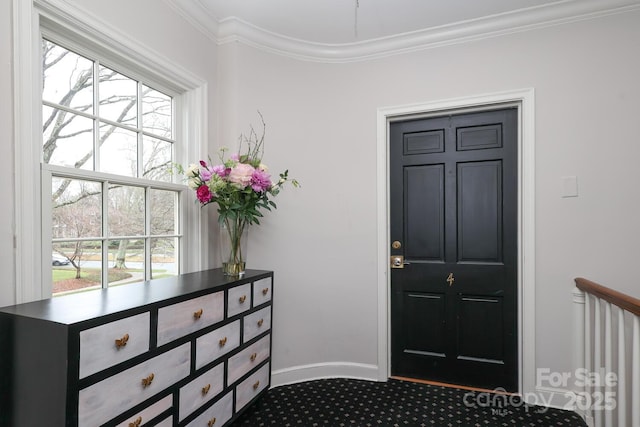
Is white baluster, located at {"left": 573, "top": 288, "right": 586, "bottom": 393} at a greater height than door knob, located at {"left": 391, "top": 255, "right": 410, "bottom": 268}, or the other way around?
door knob, located at {"left": 391, "top": 255, "right": 410, "bottom": 268}

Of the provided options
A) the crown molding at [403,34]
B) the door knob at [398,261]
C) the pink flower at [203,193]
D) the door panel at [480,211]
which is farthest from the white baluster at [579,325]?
the pink flower at [203,193]

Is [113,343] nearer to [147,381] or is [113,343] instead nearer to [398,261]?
Answer: [147,381]

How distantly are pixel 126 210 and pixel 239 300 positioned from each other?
0.82 m

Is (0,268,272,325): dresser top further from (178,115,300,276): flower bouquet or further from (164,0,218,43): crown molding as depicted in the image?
(164,0,218,43): crown molding

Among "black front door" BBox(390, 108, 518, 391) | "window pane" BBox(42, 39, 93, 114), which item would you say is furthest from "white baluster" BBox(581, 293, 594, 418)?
"window pane" BBox(42, 39, 93, 114)

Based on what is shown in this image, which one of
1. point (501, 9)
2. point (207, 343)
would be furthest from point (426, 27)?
point (207, 343)

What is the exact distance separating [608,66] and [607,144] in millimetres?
500

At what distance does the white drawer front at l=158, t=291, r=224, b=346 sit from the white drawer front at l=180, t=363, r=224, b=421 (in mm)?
252

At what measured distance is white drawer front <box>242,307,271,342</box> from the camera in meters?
2.12

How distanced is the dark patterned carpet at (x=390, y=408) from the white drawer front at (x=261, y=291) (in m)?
0.70

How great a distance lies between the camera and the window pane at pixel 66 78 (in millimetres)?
1653

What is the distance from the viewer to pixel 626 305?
58.1 inches

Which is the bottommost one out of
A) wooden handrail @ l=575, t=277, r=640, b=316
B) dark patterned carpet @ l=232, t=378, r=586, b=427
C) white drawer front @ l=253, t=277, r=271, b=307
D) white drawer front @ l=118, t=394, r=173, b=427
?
dark patterned carpet @ l=232, t=378, r=586, b=427

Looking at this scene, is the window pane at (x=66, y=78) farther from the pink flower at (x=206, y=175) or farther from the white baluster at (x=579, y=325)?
the white baluster at (x=579, y=325)
